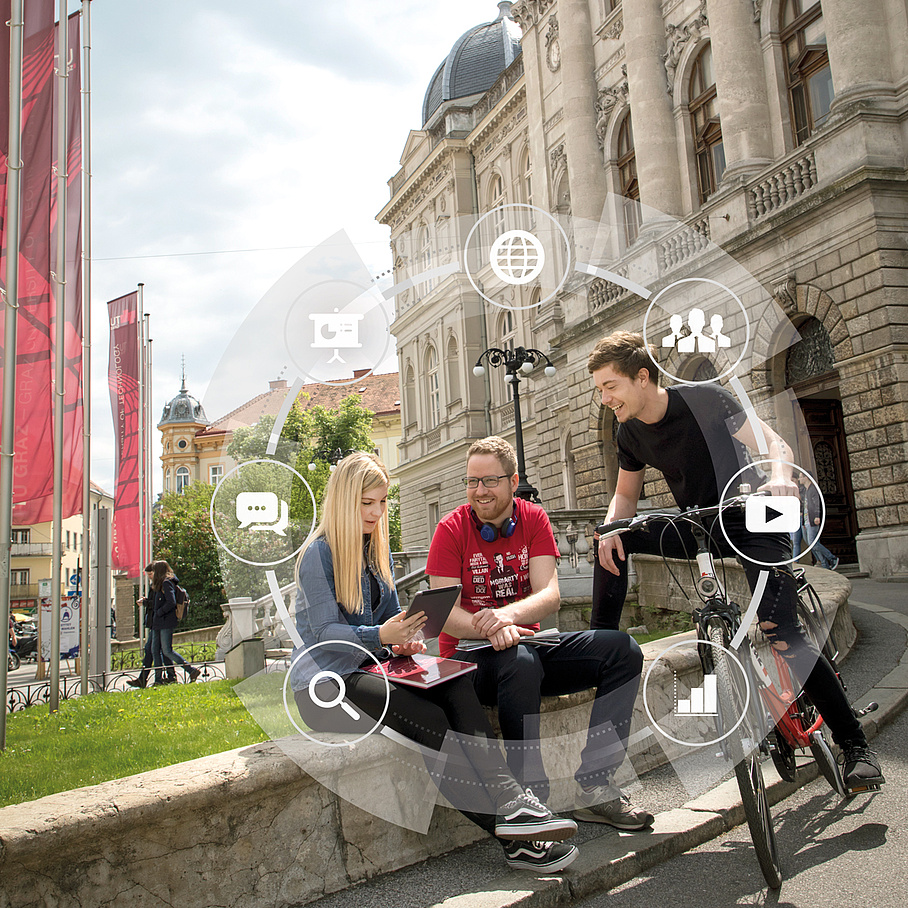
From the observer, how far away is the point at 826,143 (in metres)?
14.6

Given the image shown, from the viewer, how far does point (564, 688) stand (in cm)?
369

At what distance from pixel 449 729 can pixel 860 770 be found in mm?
1825

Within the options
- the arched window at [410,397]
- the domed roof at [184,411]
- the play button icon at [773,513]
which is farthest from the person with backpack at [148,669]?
the play button icon at [773,513]

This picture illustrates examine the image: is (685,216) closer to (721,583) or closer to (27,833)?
(721,583)

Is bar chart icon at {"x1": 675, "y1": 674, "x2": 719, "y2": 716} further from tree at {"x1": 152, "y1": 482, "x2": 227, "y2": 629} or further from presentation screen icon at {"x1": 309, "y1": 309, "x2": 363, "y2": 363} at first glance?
tree at {"x1": 152, "y1": 482, "x2": 227, "y2": 629}

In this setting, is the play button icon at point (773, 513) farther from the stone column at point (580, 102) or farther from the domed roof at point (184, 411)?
the stone column at point (580, 102)

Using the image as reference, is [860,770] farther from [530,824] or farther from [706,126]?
[706,126]

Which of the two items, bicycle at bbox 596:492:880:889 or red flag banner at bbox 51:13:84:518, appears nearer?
bicycle at bbox 596:492:880:889

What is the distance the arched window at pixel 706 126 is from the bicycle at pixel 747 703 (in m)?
17.0

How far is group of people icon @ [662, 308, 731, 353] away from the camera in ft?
12.5

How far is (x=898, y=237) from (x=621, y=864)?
532 inches

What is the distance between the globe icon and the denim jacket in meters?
1.55

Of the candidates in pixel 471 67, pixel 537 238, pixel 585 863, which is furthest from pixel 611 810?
pixel 471 67

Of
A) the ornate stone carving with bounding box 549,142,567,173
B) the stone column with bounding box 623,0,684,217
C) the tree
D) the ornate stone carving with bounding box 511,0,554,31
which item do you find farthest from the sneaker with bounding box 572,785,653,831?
the tree
